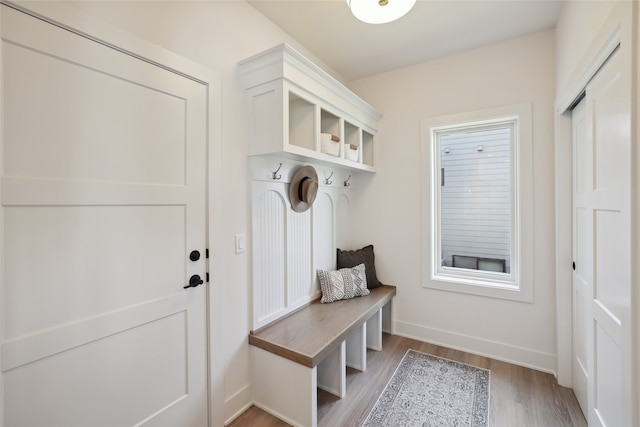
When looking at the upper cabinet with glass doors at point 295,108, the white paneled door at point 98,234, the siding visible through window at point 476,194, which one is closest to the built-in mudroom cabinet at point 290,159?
the upper cabinet with glass doors at point 295,108

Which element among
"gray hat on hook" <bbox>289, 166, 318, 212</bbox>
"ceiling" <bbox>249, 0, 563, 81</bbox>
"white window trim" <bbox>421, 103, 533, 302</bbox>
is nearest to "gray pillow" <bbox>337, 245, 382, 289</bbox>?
"white window trim" <bbox>421, 103, 533, 302</bbox>

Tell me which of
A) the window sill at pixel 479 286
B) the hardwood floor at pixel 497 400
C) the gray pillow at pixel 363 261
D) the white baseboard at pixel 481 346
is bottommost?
the hardwood floor at pixel 497 400

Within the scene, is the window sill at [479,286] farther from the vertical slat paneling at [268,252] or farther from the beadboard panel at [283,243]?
the vertical slat paneling at [268,252]

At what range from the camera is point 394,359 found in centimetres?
242

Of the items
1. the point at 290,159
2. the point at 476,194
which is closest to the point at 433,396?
the point at 476,194

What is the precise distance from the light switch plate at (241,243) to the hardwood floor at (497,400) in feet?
3.42

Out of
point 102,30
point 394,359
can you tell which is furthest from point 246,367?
point 102,30

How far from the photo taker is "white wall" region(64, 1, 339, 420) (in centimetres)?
158

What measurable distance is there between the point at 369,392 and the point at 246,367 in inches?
34.5

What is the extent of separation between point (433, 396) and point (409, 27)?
8.72ft

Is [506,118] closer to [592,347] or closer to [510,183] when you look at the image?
[510,183]

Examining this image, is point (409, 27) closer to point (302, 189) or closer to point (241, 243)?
point (302, 189)

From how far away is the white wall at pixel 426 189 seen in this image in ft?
7.32

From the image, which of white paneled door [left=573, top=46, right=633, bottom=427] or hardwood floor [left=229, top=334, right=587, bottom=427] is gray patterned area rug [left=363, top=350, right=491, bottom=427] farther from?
white paneled door [left=573, top=46, right=633, bottom=427]
